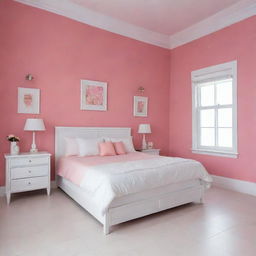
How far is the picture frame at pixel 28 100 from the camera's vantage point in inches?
140

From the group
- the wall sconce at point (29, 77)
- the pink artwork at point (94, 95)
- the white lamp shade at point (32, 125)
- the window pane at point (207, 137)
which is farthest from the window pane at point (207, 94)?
the wall sconce at point (29, 77)

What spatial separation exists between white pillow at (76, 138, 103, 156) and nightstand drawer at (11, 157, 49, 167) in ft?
1.96

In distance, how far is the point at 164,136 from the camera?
5.35 metres

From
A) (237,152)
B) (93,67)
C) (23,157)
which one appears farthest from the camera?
(93,67)

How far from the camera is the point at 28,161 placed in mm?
3221

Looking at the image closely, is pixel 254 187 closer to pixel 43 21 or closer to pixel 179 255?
pixel 179 255

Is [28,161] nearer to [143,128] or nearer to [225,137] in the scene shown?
[143,128]

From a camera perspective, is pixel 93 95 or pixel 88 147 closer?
pixel 88 147

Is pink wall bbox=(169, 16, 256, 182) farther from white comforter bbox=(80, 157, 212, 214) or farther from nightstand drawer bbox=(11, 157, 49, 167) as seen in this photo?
nightstand drawer bbox=(11, 157, 49, 167)

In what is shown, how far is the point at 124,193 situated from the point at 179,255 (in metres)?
0.78

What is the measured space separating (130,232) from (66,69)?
10.1 ft

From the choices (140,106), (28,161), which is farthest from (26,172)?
(140,106)

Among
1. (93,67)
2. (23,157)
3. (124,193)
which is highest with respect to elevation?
(93,67)

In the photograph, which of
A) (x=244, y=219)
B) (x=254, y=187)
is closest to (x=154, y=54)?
(x=254, y=187)
